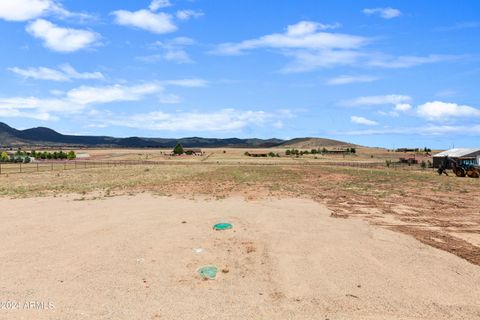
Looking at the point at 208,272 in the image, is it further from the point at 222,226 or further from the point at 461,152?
the point at 461,152

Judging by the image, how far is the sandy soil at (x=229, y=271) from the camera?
9.64 m

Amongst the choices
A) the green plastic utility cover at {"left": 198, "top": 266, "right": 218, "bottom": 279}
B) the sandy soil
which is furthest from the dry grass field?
the green plastic utility cover at {"left": 198, "top": 266, "right": 218, "bottom": 279}

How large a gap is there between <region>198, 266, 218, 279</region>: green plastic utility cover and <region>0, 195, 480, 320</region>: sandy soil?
0.84 ft

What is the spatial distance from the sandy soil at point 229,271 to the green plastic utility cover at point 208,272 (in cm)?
26

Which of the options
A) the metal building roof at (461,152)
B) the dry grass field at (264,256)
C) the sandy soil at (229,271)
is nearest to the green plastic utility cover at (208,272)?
the sandy soil at (229,271)

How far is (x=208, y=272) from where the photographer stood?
477 inches

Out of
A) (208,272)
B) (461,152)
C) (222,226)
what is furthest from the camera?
(461,152)

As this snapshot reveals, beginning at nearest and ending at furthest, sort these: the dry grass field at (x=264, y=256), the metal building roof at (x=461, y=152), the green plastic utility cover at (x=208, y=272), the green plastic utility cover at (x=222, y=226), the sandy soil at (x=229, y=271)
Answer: the sandy soil at (x=229, y=271) → the dry grass field at (x=264, y=256) → the green plastic utility cover at (x=208, y=272) → the green plastic utility cover at (x=222, y=226) → the metal building roof at (x=461, y=152)

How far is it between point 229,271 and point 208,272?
0.67 m

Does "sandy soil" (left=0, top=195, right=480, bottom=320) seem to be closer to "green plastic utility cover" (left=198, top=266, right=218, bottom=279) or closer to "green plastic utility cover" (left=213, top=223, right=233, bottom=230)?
"green plastic utility cover" (left=198, top=266, right=218, bottom=279)

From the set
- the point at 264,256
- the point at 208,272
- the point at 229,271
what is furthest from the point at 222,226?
the point at 208,272

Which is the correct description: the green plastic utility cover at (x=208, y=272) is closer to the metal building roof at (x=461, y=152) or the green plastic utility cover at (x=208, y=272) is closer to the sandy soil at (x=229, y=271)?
the sandy soil at (x=229, y=271)

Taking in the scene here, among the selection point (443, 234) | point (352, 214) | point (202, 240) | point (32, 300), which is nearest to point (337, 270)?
point (202, 240)

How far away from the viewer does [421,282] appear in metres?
11.4
